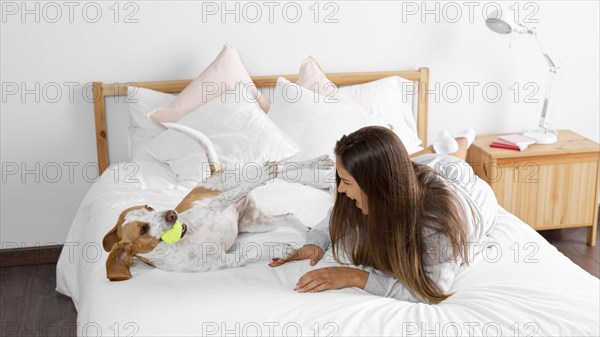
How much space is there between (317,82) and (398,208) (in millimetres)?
1467

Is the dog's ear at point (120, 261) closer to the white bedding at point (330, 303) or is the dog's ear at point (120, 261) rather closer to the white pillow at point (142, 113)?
the white bedding at point (330, 303)

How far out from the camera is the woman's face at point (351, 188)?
2066 mm

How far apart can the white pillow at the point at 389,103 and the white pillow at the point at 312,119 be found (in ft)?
0.50

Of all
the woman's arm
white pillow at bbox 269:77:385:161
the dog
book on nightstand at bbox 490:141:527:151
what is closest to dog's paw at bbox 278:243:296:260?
the dog

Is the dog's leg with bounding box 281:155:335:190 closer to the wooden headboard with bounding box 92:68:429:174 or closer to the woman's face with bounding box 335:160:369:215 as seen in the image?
the woman's face with bounding box 335:160:369:215

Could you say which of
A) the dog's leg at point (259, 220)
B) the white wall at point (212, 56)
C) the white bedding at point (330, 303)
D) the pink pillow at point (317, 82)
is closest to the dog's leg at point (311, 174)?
the dog's leg at point (259, 220)

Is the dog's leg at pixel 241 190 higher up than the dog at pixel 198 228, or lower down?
higher up

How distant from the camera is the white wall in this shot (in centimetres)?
334

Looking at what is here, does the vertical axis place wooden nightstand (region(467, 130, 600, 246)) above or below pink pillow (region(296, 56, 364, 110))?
below

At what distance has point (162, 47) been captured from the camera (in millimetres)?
3424

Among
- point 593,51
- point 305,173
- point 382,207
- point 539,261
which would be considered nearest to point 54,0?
point 305,173

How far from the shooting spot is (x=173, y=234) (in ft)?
7.19

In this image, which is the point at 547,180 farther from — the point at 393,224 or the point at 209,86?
the point at 393,224

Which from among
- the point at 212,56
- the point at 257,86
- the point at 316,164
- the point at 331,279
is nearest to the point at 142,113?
the point at 212,56
